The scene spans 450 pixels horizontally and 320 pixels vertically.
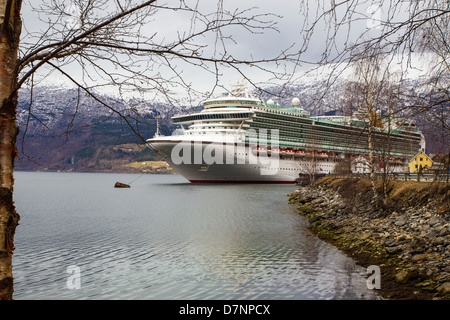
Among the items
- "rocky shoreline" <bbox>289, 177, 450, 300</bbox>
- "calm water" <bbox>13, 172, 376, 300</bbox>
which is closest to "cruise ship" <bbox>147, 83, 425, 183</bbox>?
"calm water" <bbox>13, 172, 376, 300</bbox>

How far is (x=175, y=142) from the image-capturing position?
5038cm

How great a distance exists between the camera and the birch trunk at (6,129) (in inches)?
96.9

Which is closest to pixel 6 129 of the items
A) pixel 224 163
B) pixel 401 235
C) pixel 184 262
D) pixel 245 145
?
pixel 184 262

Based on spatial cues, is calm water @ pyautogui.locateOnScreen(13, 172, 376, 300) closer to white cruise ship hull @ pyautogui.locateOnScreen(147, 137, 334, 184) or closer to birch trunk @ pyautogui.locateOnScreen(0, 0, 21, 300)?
Result: birch trunk @ pyautogui.locateOnScreen(0, 0, 21, 300)

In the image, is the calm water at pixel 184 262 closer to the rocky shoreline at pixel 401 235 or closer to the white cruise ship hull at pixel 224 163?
the rocky shoreline at pixel 401 235

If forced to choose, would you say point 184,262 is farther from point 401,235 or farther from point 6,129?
point 6,129

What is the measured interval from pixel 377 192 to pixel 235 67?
15.2 metres

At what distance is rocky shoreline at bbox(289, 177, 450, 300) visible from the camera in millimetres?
8094

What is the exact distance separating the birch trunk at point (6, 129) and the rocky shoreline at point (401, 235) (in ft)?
14.8

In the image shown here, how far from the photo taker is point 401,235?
37.3ft

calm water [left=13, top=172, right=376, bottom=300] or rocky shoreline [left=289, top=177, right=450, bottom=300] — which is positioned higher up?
rocky shoreline [left=289, top=177, right=450, bottom=300]

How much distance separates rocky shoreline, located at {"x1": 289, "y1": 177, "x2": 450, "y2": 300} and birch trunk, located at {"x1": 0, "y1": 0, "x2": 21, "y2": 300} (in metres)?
4.52

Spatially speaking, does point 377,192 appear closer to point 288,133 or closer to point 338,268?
point 338,268

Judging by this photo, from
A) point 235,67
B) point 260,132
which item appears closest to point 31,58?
point 235,67
